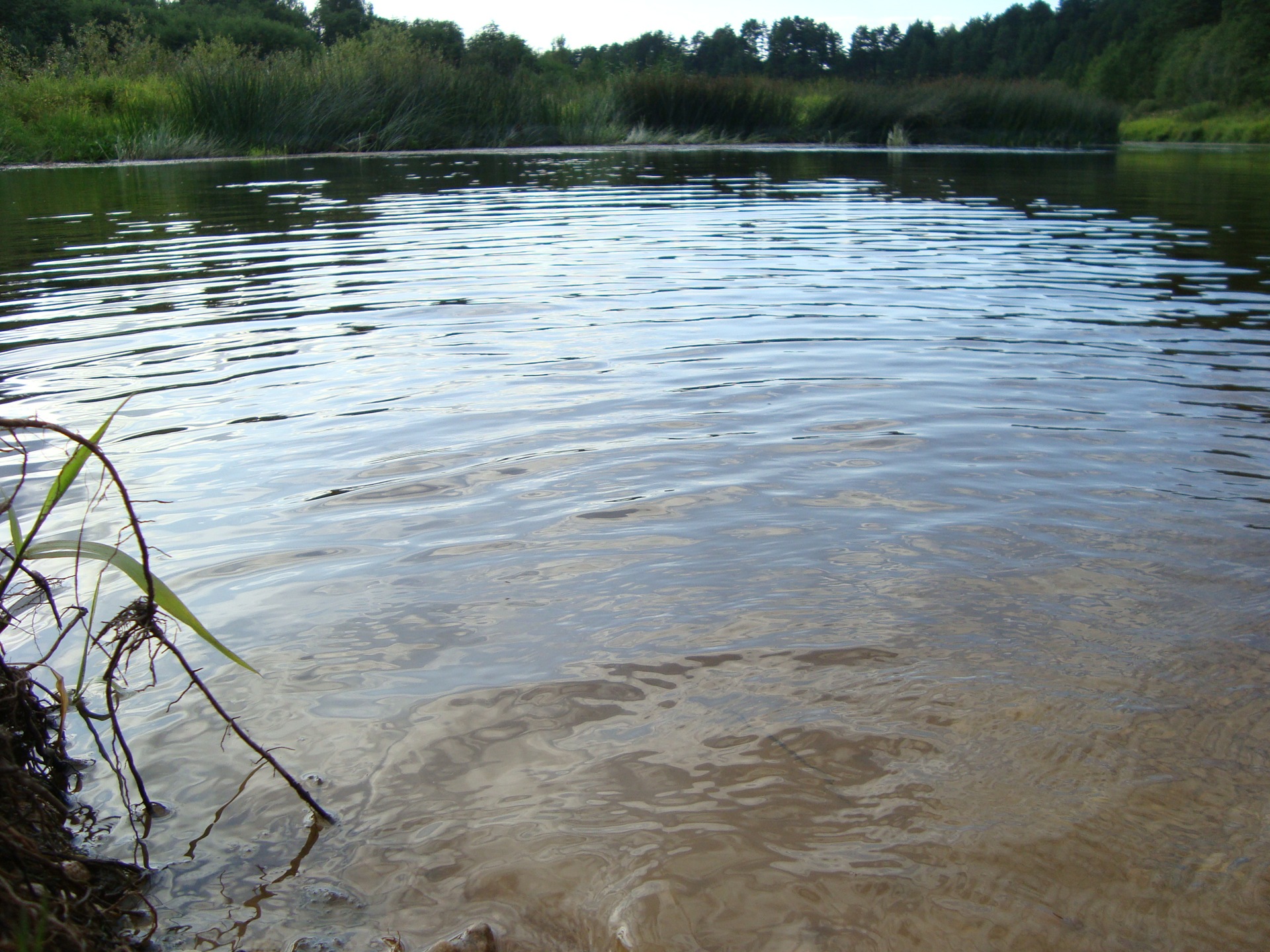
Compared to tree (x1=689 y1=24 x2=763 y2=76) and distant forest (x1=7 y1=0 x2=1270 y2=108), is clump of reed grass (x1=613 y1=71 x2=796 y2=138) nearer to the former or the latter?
distant forest (x1=7 y1=0 x2=1270 y2=108)

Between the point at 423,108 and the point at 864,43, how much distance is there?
281 ft

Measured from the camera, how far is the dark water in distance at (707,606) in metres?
1.65

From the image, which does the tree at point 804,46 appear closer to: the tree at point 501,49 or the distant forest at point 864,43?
the distant forest at point 864,43

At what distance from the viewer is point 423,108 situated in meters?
24.2

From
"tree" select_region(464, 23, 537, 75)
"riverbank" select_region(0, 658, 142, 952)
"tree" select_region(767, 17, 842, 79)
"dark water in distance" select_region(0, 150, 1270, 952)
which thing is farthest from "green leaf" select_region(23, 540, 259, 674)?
"tree" select_region(767, 17, 842, 79)

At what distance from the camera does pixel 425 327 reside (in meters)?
5.89

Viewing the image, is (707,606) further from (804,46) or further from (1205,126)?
(804,46)

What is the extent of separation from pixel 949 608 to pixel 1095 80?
92.3 metres

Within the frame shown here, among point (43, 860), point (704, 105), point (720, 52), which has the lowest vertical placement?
point (43, 860)

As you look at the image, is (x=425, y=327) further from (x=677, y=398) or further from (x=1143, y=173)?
(x=1143, y=173)

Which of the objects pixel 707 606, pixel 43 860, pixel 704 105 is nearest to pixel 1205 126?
pixel 704 105

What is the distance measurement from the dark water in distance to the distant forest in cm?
2470

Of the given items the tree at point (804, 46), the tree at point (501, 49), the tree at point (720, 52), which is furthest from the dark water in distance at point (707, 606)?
the tree at point (804, 46)

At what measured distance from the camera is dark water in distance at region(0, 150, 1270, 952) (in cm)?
165
